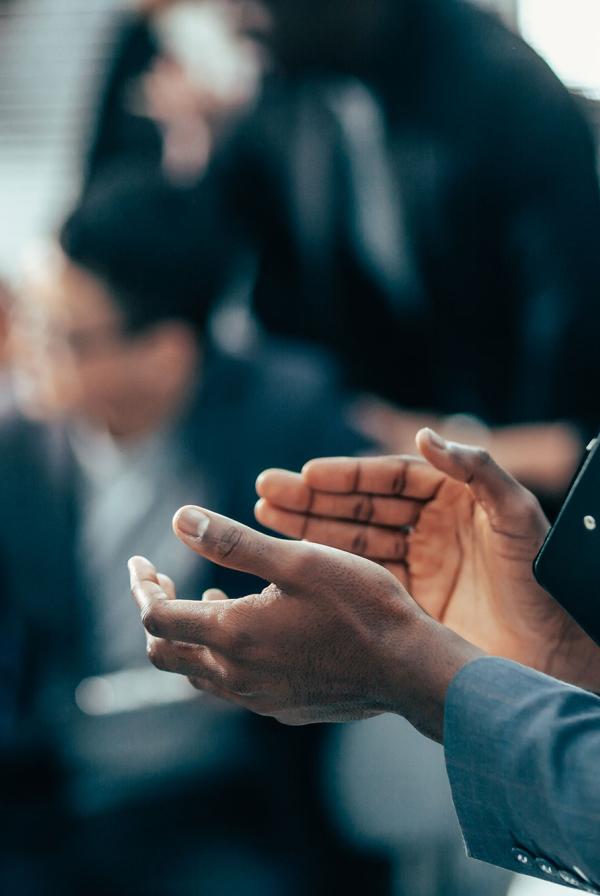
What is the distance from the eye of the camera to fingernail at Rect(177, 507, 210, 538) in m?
0.67

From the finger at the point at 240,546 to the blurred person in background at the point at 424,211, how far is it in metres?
0.85

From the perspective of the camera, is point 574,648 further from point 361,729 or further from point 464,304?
point 464,304

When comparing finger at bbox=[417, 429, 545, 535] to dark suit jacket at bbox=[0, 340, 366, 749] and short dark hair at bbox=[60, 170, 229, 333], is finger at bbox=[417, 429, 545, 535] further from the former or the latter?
short dark hair at bbox=[60, 170, 229, 333]

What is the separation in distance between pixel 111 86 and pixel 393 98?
0.71 m

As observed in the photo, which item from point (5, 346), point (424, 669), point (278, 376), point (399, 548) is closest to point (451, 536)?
point (399, 548)

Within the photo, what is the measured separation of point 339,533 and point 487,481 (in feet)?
0.46

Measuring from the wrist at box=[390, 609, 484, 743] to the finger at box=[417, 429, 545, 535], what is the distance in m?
0.15

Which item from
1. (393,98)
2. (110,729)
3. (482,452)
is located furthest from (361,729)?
(393,98)

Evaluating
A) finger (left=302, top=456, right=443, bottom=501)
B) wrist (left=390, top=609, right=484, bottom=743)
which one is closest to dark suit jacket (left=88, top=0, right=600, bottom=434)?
finger (left=302, top=456, right=443, bottom=501)

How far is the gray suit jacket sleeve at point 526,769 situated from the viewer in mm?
645

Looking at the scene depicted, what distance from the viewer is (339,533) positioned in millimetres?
907

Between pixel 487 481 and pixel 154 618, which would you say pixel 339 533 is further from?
pixel 154 618

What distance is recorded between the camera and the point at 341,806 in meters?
1.50

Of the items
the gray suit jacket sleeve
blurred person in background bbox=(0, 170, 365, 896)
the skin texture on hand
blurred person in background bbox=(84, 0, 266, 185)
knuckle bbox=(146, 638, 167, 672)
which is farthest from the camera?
blurred person in background bbox=(84, 0, 266, 185)
